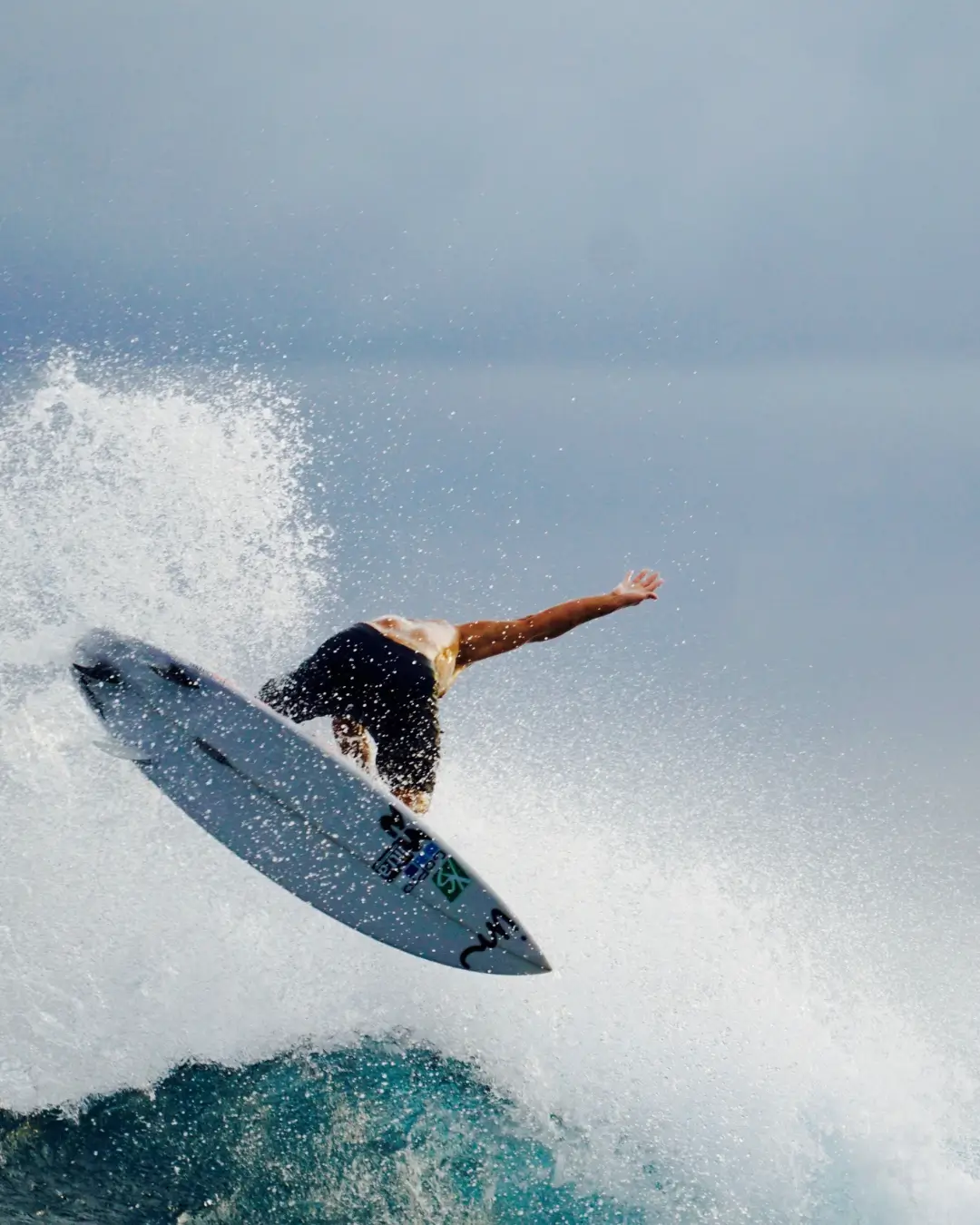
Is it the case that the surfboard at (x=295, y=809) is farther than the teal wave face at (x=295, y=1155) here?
Yes

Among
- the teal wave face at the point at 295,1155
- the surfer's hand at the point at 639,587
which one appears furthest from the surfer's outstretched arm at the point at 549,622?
the teal wave face at the point at 295,1155

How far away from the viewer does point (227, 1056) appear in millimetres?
7062

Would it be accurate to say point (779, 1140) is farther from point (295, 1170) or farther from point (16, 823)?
point (16, 823)

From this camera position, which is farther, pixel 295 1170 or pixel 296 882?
pixel 296 882

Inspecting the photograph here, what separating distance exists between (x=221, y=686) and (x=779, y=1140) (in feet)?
17.2

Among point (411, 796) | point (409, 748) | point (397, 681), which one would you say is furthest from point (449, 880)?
point (397, 681)

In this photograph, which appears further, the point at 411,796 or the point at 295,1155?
the point at 411,796

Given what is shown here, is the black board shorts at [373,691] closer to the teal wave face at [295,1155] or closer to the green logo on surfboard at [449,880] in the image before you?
the green logo on surfboard at [449,880]

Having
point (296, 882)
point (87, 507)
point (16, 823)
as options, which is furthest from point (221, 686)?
point (87, 507)

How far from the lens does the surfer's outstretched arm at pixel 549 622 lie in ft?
23.4

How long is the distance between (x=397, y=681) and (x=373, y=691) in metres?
0.19

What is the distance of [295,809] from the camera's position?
6.49m

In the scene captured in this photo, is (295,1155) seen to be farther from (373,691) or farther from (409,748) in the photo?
(373,691)

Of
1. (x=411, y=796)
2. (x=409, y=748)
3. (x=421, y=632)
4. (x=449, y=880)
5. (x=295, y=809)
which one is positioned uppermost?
(x=421, y=632)
